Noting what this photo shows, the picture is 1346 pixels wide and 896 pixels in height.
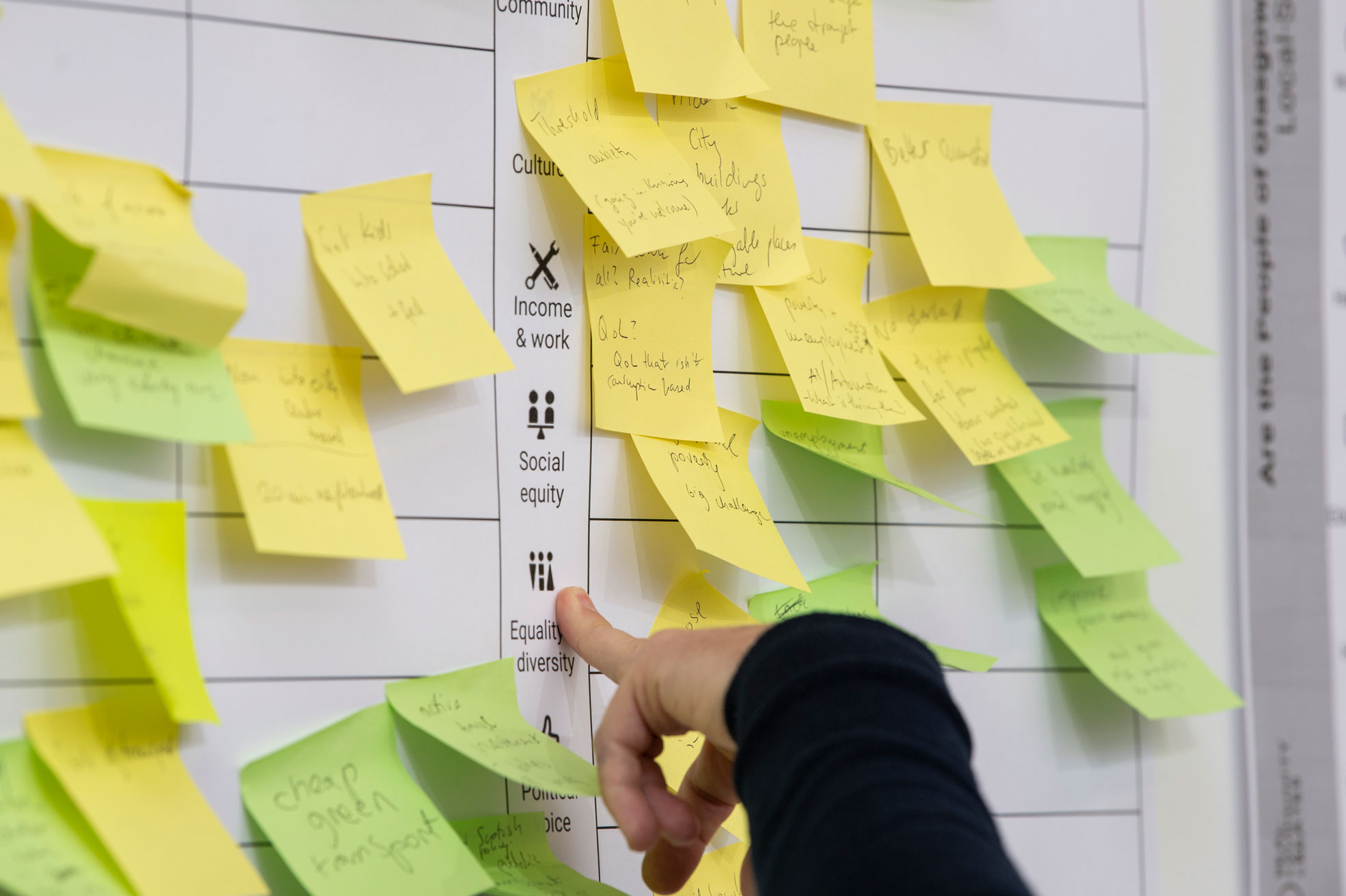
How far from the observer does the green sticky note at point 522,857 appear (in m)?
0.55

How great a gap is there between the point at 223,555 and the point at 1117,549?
1.96 feet

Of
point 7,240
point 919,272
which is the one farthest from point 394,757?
point 919,272

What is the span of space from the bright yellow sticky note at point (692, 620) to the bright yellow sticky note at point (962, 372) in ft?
0.65

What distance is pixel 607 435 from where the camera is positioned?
61 cm

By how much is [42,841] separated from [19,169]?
313 millimetres

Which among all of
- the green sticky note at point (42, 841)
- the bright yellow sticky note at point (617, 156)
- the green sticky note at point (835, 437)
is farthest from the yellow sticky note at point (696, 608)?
the green sticky note at point (42, 841)

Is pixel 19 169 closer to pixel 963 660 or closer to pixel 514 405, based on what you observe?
pixel 514 405

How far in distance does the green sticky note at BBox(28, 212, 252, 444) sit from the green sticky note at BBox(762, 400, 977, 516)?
0.33 metres

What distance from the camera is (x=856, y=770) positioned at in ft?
1.27

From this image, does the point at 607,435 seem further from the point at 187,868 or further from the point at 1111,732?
the point at 1111,732

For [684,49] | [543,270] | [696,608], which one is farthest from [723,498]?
[684,49]

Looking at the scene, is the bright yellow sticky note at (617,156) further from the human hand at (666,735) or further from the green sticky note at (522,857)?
the green sticky note at (522,857)

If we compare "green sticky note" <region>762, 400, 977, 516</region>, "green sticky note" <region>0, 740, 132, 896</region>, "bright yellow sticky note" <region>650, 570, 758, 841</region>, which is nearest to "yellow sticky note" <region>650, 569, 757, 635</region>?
"bright yellow sticky note" <region>650, 570, 758, 841</region>

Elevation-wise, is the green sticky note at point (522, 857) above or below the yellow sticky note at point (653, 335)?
below
